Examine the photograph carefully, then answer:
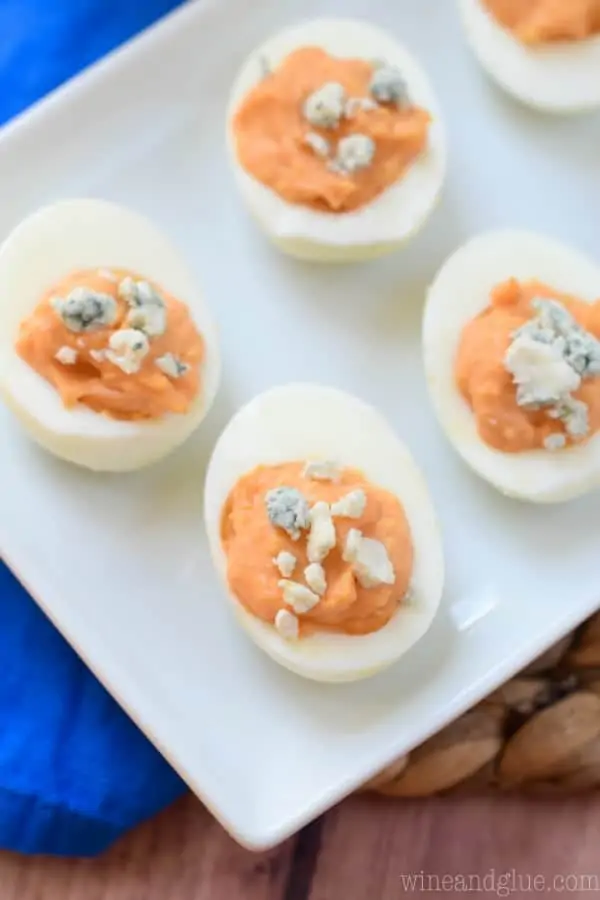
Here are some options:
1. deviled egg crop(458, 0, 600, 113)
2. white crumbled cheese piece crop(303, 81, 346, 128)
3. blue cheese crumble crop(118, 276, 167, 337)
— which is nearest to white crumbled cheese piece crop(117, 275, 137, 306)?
blue cheese crumble crop(118, 276, 167, 337)

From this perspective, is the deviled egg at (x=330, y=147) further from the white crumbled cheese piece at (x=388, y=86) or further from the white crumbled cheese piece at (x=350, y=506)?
the white crumbled cheese piece at (x=350, y=506)

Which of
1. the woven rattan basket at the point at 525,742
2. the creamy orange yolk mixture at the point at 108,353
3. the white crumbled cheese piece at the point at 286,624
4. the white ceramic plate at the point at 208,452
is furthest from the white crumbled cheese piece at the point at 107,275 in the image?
the woven rattan basket at the point at 525,742

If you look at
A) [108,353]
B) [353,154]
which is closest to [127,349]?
[108,353]

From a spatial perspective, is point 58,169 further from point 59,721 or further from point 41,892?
point 41,892

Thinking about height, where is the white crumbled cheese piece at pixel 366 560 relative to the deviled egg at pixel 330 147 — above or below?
below

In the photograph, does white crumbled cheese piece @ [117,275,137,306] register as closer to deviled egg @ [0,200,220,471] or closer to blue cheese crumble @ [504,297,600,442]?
deviled egg @ [0,200,220,471]

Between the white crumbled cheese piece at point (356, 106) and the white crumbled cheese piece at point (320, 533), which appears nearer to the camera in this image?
the white crumbled cheese piece at point (320, 533)

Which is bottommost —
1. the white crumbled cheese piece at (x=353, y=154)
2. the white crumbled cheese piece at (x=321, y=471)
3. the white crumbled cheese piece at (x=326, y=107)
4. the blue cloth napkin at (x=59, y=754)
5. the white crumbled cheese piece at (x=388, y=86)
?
the blue cloth napkin at (x=59, y=754)
